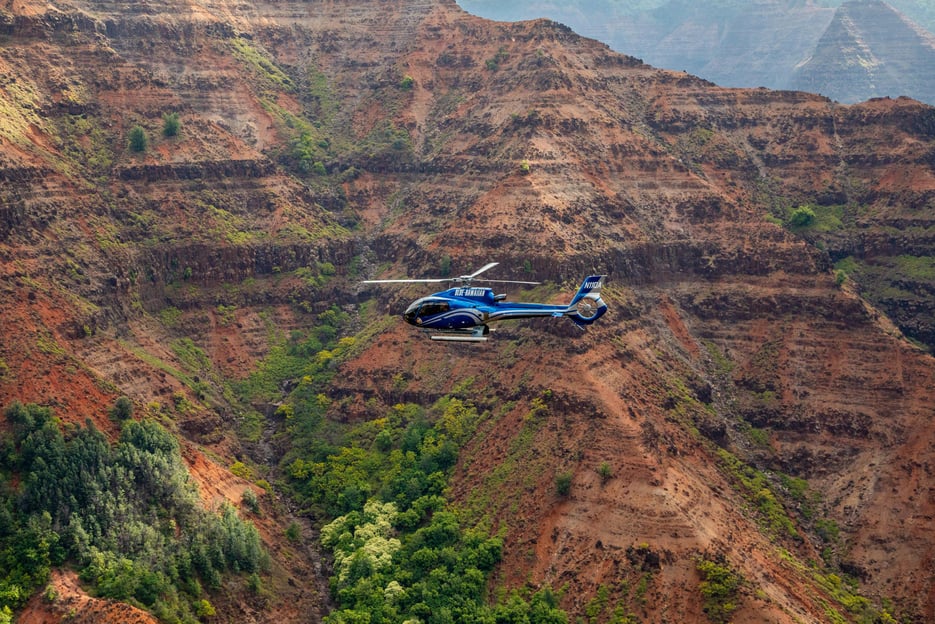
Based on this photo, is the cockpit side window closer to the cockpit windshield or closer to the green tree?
the cockpit windshield

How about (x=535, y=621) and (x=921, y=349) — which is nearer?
(x=535, y=621)

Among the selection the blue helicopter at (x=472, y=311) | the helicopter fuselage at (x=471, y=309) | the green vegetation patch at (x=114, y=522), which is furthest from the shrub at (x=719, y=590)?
the green vegetation patch at (x=114, y=522)

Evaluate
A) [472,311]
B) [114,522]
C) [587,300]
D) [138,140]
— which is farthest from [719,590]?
[138,140]

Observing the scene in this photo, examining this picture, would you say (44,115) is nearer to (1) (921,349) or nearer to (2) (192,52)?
(2) (192,52)

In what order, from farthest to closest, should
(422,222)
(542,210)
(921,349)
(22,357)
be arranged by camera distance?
(422,222) → (542,210) → (921,349) → (22,357)

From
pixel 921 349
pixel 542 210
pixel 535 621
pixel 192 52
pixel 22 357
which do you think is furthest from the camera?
pixel 192 52

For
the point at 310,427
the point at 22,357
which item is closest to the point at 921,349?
the point at 310,427

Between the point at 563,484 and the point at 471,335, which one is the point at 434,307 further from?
the point at 563,484
